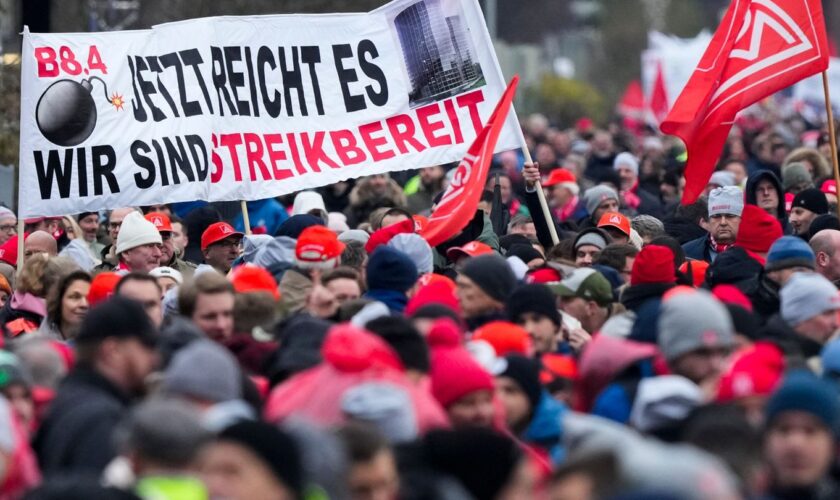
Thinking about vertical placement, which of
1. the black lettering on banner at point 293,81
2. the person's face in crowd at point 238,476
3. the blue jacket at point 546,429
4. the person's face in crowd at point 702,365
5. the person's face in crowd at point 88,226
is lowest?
the blue jacket at point 546,429

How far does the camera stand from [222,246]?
41.9 feet

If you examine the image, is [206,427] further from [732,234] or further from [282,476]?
[732,234]

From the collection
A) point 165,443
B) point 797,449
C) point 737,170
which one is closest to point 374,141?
point 797,449

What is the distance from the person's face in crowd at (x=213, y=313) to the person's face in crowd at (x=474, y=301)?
52.2 inches

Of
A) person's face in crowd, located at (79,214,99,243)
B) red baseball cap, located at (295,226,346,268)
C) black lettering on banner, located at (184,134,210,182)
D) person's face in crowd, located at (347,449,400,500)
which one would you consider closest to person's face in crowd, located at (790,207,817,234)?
black lettering on banner, located at (184,134,210,182)

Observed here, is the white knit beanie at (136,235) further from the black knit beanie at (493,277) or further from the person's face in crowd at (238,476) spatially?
the person's face in crowd at (238,476)

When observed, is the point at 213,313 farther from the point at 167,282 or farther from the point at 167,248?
the point at 167,248

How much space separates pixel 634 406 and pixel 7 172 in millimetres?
10922

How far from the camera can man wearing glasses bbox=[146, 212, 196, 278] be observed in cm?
1216

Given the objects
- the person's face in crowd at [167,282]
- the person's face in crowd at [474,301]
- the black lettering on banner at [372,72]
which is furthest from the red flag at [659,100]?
the person's face in crowd at [474,301]

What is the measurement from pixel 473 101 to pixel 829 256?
2.56m

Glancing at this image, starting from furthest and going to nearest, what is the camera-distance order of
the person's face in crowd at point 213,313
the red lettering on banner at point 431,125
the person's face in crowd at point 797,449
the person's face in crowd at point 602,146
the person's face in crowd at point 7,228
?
the person's face in crowd at point 602,146, the person's face in crowd at point 7,228, the red lettering on banner at point 431,125, the person's face in crowd at point 213,313, the person's face in crowd at point 797,449


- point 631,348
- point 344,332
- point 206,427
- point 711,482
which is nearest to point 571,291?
point 631,348

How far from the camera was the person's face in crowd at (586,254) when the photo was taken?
11375 mm
